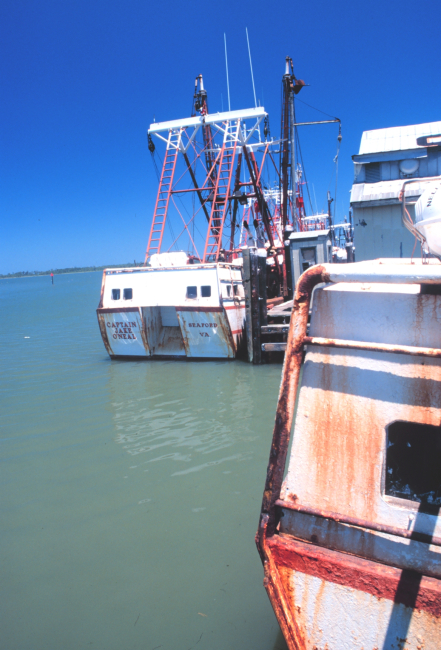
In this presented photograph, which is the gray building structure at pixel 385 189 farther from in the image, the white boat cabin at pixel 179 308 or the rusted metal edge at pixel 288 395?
the rusted metal edge at pixel 288 395

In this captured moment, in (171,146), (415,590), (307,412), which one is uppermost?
(171,146)

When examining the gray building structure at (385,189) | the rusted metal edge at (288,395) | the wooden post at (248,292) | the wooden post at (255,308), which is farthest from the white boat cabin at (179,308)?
the rusted metal edge at (288,395)

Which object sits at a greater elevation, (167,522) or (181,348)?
(181,348)

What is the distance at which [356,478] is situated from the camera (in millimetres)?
2402

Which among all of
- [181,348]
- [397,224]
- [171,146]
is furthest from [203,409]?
[171,146]

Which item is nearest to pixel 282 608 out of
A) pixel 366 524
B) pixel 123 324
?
pixel 366 524

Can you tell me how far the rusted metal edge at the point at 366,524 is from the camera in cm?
216

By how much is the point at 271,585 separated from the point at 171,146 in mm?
15698

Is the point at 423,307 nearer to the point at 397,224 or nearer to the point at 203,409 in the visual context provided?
the point at 203,409

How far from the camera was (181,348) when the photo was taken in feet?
44.8

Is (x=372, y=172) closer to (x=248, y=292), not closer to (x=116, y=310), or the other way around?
(x=248, y=292)

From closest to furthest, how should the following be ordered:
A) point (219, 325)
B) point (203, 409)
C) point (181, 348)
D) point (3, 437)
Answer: point (3, 437), point (203, 409), point (219, 325), point (181, 348)

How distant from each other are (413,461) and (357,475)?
71 cm

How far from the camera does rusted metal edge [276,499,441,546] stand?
7.09ft
